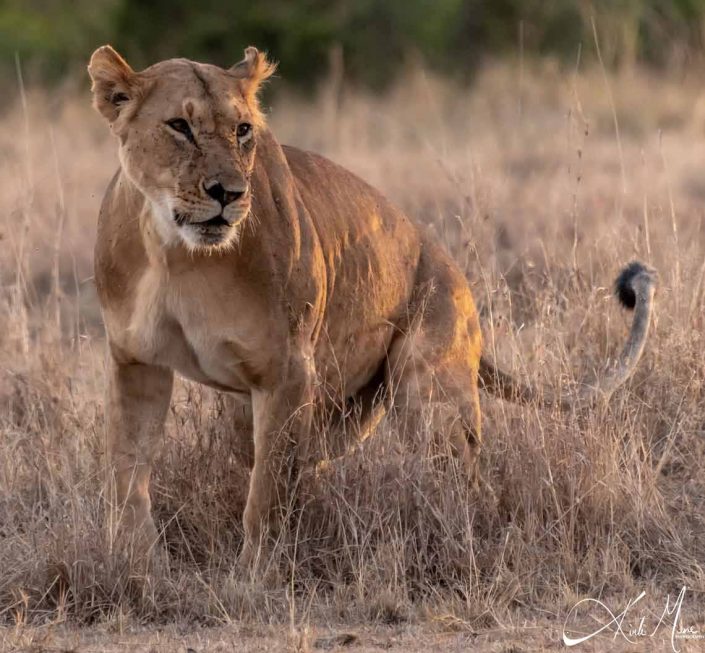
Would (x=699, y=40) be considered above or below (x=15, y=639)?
above

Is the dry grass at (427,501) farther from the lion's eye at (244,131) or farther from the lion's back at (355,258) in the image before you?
the lion's eye at (244,131)

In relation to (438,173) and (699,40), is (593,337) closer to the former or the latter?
(438,173)

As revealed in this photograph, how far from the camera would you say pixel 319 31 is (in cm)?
1902

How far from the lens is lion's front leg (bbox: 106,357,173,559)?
15.3ft

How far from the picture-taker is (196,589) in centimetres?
442

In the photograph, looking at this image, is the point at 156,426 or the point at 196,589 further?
the point at 156,426

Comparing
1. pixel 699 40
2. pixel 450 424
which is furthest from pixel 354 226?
pixel 699 40

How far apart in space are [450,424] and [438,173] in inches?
242

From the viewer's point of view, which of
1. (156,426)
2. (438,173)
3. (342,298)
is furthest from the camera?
(438,173)

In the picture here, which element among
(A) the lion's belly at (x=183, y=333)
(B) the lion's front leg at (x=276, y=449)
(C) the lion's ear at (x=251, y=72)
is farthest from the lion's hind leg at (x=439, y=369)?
(C) the lion's ear at (x=251, y=72)
